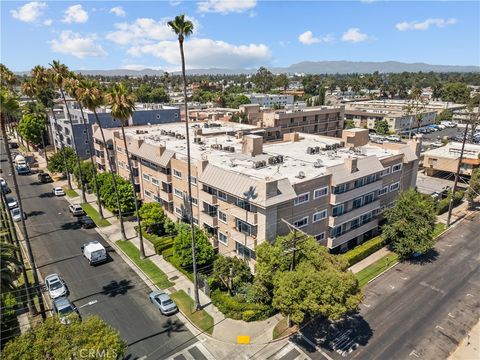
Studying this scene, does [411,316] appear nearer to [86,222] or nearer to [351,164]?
[351,164]

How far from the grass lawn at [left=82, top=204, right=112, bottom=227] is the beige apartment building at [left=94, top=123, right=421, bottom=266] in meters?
9.08

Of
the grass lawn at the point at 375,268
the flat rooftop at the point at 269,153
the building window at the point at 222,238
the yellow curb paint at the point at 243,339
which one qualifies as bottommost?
the grass lawn at the point at 375,268

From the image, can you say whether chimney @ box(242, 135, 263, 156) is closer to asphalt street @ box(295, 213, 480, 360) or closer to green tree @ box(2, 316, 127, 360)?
asphalt street @ box(295, 213, 480, 360)

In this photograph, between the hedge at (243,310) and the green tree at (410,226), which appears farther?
the green tree at (410,226)

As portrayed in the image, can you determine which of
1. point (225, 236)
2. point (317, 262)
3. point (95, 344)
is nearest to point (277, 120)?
point (225, 236)

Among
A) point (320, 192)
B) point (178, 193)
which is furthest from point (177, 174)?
point (320, 192)

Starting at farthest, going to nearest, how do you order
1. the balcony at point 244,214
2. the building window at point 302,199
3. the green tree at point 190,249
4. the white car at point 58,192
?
the white car at point 58,192 < the green tree at point 190,249 < the building window at point 302,199 < the balcony at point 244,214

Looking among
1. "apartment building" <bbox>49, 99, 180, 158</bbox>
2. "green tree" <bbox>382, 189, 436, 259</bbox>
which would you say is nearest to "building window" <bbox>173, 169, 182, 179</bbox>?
"green tree" <bbox>382, 189, 436, 259</bbox>

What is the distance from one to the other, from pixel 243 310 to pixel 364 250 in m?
22.8

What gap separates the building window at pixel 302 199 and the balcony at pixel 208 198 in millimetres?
11468

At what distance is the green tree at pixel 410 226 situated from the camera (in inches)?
1887

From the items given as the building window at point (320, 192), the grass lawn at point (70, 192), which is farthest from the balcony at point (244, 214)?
the grass lawn at point (70, 192)

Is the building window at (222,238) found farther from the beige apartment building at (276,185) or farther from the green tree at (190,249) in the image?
the green tree at (190,249)

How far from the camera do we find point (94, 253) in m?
47.9
